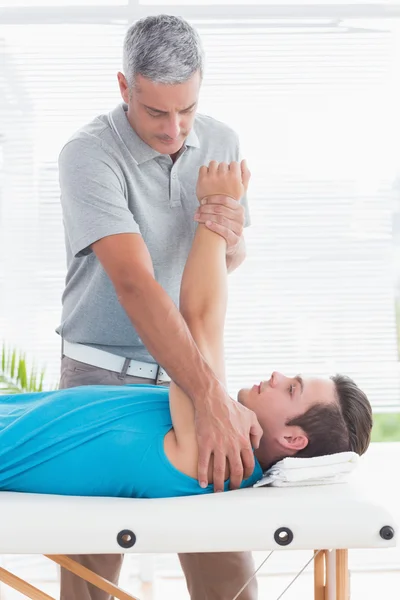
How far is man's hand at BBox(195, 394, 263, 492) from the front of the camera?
4.50ft

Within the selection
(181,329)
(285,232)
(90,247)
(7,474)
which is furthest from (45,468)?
(285,232)

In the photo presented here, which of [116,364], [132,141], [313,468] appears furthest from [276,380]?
[132,141]

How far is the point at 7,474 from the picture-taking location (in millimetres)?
1423

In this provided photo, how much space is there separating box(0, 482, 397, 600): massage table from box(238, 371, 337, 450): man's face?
0.69ft

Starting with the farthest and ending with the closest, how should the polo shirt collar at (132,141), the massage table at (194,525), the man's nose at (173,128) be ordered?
the polo shirt collar at (132,141) → the man's nose at (173,128) → the massage table at (194,525)

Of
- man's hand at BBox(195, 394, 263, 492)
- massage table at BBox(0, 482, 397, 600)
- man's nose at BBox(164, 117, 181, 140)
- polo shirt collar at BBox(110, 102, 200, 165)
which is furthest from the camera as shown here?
polo shirt collar at BBox(110, 102, 200, 165)

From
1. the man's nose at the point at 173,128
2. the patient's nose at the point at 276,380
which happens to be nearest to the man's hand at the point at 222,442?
the patient's nose at the point at 276,380

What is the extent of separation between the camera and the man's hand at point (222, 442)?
4.50 feet

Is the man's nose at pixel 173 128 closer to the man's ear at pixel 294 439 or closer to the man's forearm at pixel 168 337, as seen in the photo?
the man's forearm at pixel 168 337

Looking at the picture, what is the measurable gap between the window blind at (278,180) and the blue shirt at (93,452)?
5.56ft

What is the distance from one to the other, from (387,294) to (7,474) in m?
2.20

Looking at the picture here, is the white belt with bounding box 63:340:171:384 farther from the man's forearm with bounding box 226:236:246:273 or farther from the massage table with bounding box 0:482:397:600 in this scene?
the massage table with bounding box 0:482:397:600

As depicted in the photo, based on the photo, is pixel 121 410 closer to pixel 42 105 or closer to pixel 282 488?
pixel 282 488

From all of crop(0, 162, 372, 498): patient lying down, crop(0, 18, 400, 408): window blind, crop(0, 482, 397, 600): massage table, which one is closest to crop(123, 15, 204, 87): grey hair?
crop(0, 162, 372, 498): patient lying down
